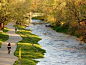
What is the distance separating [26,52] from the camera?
36.9 meters

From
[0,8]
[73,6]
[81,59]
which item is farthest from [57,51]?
[0,8]

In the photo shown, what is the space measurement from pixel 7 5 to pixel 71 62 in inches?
854

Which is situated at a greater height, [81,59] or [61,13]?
[61,13]

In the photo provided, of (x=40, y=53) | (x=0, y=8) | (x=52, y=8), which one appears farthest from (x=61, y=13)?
(x=40, y=53)

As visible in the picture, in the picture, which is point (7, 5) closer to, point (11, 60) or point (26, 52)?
point (26, 52)

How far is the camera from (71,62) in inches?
1271

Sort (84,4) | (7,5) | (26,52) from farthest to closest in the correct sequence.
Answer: (7,5), (84,4), (26,52)

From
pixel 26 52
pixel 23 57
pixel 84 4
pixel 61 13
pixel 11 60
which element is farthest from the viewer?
pixel 61 13

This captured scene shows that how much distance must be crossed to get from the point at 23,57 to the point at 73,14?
600 inches

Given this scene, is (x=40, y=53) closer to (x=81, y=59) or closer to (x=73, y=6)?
(x=81, y=59)

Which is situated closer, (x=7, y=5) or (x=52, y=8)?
(x=7, y=5)

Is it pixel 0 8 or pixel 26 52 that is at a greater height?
pixel 0 8

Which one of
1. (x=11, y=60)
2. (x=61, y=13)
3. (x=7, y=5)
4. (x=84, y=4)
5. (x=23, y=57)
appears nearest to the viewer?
(x=11, y=60)

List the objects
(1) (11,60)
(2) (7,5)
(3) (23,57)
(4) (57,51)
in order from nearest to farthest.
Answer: (1) (11,60) < (3) (23,57) < (4) (57,51) < (2) (7,5)
